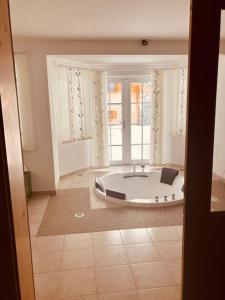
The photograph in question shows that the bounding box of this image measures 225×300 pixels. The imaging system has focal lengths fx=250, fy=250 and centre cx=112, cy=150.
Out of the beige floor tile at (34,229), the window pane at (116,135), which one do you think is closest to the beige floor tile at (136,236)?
the beige floor tile at (34,229)

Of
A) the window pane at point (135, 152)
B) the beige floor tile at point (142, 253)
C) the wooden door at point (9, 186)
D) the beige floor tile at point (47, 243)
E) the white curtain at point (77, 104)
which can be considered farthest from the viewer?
the window pane at point (135, 152)

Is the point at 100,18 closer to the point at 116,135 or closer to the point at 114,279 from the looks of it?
the point at 114,279

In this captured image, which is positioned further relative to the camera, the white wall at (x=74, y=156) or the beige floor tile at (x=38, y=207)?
the white wall at (x=74, y=156)

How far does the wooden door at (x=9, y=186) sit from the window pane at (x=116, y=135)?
429 centimetres

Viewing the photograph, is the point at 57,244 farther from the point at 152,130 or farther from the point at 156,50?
the point at 152,130

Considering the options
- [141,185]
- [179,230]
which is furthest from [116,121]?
[179,230]

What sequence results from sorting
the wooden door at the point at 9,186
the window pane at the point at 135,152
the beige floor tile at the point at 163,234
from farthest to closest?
the window pane at the point at 135,152 < the beige floor tile at the point at 163,234 < the wooden door at the point at 9,186

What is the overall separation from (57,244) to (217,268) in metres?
1.72

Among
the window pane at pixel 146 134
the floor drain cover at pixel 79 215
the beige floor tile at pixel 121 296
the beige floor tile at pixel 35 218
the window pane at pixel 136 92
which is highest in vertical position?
the window pane at pixel 136 92

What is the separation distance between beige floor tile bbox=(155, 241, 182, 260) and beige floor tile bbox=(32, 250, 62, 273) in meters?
1.01

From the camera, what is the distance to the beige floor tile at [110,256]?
2.32 meters

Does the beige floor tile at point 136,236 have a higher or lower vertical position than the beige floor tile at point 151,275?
higher

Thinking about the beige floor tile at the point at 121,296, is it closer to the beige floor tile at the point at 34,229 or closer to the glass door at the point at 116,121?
the beige floor tile at the point at 34,229

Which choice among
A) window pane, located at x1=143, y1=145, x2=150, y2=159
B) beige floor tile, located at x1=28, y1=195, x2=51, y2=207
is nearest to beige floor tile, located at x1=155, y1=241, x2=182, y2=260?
beige floor tile, located at x1=28, y1=195, x2=51, y2=207
